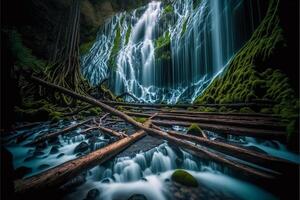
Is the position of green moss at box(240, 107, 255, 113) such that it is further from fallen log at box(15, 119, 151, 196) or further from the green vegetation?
the green vegetation

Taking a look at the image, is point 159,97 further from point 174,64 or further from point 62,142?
point 62,142

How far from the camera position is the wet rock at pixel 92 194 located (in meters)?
1.99

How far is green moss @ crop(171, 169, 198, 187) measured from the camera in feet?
7.29

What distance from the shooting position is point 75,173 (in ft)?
5.25

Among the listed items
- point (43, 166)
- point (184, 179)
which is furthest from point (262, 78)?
point (43, 166)

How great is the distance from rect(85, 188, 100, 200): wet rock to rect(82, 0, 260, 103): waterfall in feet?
31.4

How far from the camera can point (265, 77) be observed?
5250mm

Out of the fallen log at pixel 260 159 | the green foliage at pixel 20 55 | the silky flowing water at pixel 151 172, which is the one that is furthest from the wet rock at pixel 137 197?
the green foliage at pixel 20 55

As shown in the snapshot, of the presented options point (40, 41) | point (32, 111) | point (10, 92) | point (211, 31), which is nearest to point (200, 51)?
point (211, 31)

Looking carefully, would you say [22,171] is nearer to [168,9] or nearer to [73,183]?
[73,183]

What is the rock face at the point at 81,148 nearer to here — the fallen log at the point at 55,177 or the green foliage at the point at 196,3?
the fallen log at the point at 55,177

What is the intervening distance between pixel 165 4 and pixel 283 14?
16059 mm

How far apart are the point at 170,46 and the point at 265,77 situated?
1034cm

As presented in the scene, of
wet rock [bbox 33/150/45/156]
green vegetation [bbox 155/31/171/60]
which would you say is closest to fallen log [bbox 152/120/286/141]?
wet rock [bbox 33/150/45/156]
